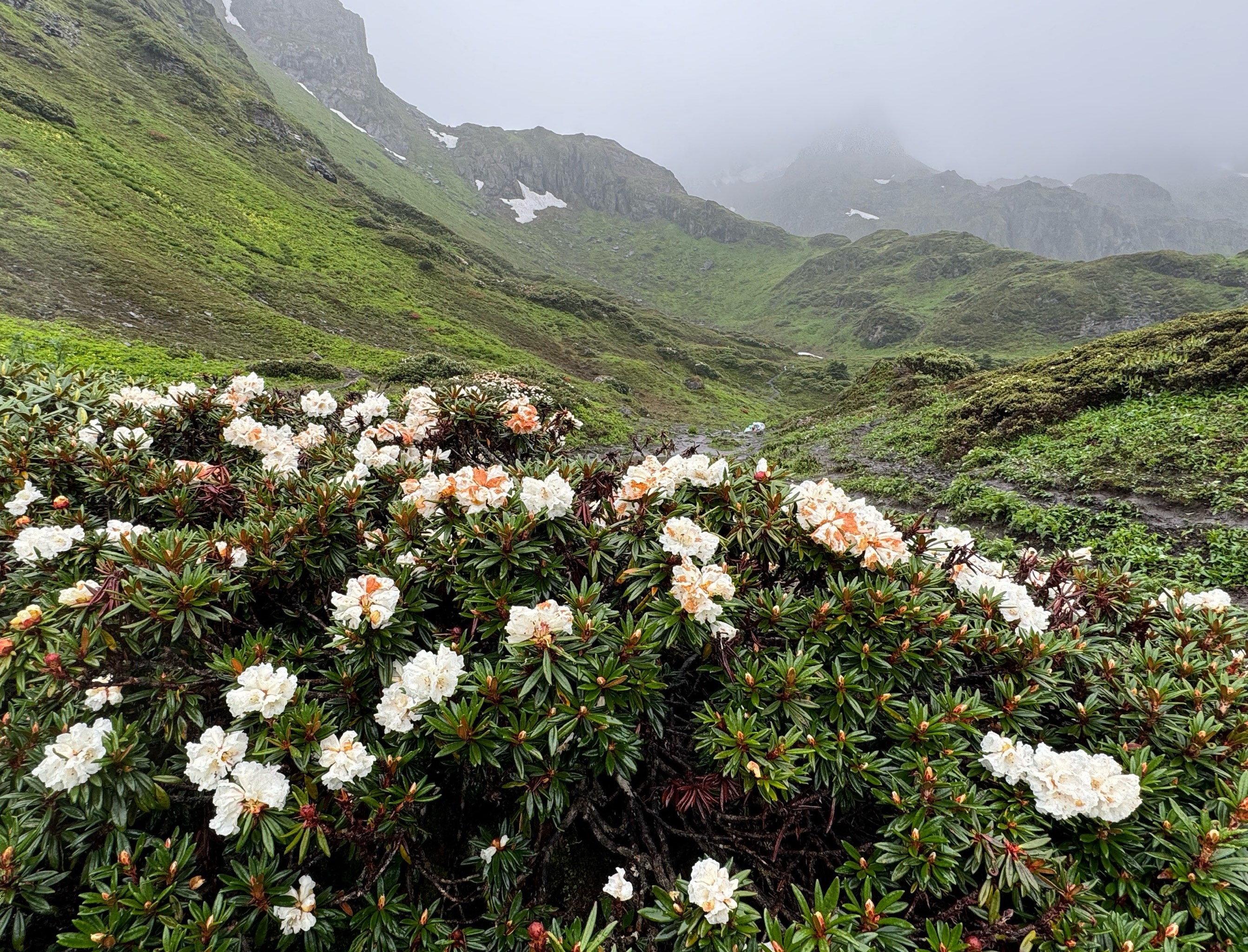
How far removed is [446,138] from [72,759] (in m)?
174

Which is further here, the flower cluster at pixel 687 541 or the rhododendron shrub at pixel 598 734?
the flower cluster at pixel 687 541

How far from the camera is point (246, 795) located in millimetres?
1669

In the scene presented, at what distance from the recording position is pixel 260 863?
1.74m

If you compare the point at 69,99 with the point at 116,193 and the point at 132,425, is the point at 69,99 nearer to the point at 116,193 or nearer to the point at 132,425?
the point at 116,193

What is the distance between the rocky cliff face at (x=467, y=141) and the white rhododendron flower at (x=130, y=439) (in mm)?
127204

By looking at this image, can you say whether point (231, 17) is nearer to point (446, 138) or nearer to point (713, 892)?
point (446, 138)

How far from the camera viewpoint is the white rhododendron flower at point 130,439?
3307 millimetres

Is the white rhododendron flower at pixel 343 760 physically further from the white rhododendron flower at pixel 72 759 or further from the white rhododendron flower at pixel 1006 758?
the white rhododendron flower at pixel 1006 758

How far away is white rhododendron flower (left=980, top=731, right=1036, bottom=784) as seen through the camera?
1.83 meters

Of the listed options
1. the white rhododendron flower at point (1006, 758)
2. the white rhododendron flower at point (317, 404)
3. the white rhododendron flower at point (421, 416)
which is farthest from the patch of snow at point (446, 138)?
the white rhododendron flower at point (1006, 758)

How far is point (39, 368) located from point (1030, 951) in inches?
320

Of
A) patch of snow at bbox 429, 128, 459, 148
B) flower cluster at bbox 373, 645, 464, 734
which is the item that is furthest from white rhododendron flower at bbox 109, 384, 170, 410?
patch of snow at bbox 429, 128, 459, 148

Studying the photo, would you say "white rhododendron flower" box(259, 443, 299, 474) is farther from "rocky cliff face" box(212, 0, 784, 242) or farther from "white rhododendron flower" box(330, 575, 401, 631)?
"rocky cliff face" box(212, 0, 784, 242)

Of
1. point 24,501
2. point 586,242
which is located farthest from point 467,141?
point 24,501
